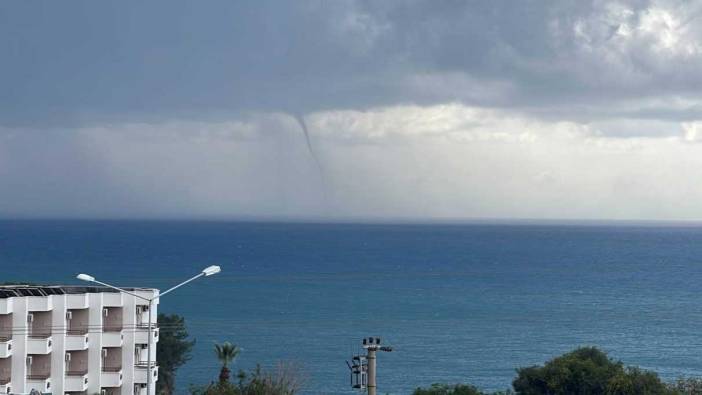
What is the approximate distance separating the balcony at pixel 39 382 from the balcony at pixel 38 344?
989mm

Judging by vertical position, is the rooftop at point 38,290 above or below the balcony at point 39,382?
above

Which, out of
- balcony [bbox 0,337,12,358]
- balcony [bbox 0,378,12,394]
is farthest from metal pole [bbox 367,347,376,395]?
balcony [bbox 0,337,12,358]

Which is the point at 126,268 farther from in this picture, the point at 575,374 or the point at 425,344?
the point at 575,374

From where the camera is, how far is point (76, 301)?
1559 inches

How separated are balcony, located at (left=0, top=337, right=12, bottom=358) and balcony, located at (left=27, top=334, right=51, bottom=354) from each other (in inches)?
33.7

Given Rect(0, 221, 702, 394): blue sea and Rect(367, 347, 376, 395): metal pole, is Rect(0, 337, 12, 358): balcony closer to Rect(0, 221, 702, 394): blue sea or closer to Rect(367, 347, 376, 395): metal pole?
Rect(367, 347, 376, 395): metal pole

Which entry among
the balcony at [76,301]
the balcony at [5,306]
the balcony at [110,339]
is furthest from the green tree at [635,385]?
the balcony at [5,306]

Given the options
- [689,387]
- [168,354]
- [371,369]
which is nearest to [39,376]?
[371,369]

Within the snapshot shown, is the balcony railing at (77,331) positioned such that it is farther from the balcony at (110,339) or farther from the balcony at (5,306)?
the balcony at (5,306)

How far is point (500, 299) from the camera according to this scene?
144 m

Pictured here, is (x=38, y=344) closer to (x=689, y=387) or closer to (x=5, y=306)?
(x=5, y=306)

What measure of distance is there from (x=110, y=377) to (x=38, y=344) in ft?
12.4

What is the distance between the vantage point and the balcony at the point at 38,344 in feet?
124

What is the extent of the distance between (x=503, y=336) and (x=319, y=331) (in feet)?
64.4
